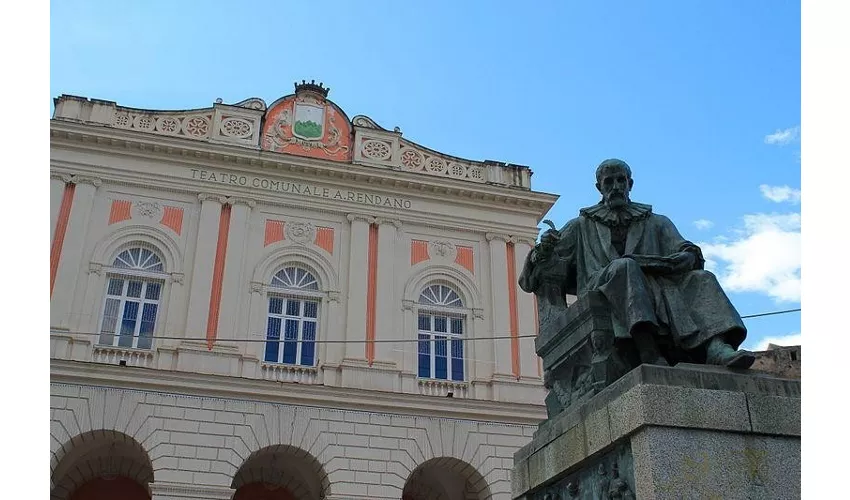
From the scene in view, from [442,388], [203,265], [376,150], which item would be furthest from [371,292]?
[376,150]

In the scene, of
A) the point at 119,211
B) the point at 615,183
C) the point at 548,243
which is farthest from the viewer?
the point at 119,211

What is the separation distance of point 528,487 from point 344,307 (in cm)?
1359

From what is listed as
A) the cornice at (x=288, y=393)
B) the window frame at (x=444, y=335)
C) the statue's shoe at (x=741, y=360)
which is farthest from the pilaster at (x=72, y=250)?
the statue's shoe at (x=741, y=360)

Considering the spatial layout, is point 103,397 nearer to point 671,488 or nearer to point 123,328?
point 123,328

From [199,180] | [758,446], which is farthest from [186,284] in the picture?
[758,446]

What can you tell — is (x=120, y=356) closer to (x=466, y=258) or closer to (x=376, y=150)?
(x=376, y=150)

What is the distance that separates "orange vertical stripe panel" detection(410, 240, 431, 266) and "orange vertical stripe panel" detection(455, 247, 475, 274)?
792 mm

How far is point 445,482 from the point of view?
57.8ft

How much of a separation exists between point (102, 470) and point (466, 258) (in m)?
9.48

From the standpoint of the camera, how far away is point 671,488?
128 inches

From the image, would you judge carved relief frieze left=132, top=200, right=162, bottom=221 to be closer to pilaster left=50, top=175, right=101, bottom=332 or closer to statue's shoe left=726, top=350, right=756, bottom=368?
pilaster left=50, top=175, right=101, bottom=332

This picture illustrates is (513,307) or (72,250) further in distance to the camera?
(513,307)

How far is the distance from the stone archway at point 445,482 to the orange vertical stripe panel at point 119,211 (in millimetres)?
8681

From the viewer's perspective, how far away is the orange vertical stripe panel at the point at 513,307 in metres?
18.1
